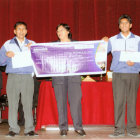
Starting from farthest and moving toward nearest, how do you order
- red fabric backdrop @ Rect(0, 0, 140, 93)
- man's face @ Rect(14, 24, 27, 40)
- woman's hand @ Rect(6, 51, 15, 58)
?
red fabric backdrop @ Rect(0, 0, 140, 93) → man's face @ Rect(14, 24, 27, 40) → woman's hand @ Rect(6, 51, 15, 58)

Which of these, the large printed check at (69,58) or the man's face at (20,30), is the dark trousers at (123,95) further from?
the man's face at (20,30)

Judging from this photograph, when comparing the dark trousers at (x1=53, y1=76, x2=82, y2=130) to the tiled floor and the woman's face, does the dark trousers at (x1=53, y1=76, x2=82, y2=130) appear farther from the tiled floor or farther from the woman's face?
the woman's face

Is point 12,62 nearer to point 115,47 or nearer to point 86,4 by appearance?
point 115,47

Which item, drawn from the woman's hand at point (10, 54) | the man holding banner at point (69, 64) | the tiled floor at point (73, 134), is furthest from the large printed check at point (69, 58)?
the tiled floor at point (73, 134)

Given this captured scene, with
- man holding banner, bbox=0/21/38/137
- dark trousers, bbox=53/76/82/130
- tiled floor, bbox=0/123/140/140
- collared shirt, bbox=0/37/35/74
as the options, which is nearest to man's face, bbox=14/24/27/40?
man holding banner, bbox=0/21/38/137

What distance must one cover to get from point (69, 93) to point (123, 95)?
0.70m

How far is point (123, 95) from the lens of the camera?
3387mm

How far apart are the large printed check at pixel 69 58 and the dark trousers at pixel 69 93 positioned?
0.09 meters

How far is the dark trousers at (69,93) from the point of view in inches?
134

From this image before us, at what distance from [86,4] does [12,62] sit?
2.47 meters

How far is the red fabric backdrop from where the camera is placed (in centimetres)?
516

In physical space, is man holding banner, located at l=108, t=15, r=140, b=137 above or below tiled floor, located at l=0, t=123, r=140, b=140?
above

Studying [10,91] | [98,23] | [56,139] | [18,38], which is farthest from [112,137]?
[98,23]

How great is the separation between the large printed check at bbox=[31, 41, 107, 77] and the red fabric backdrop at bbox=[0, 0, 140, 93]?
188 centimetres
